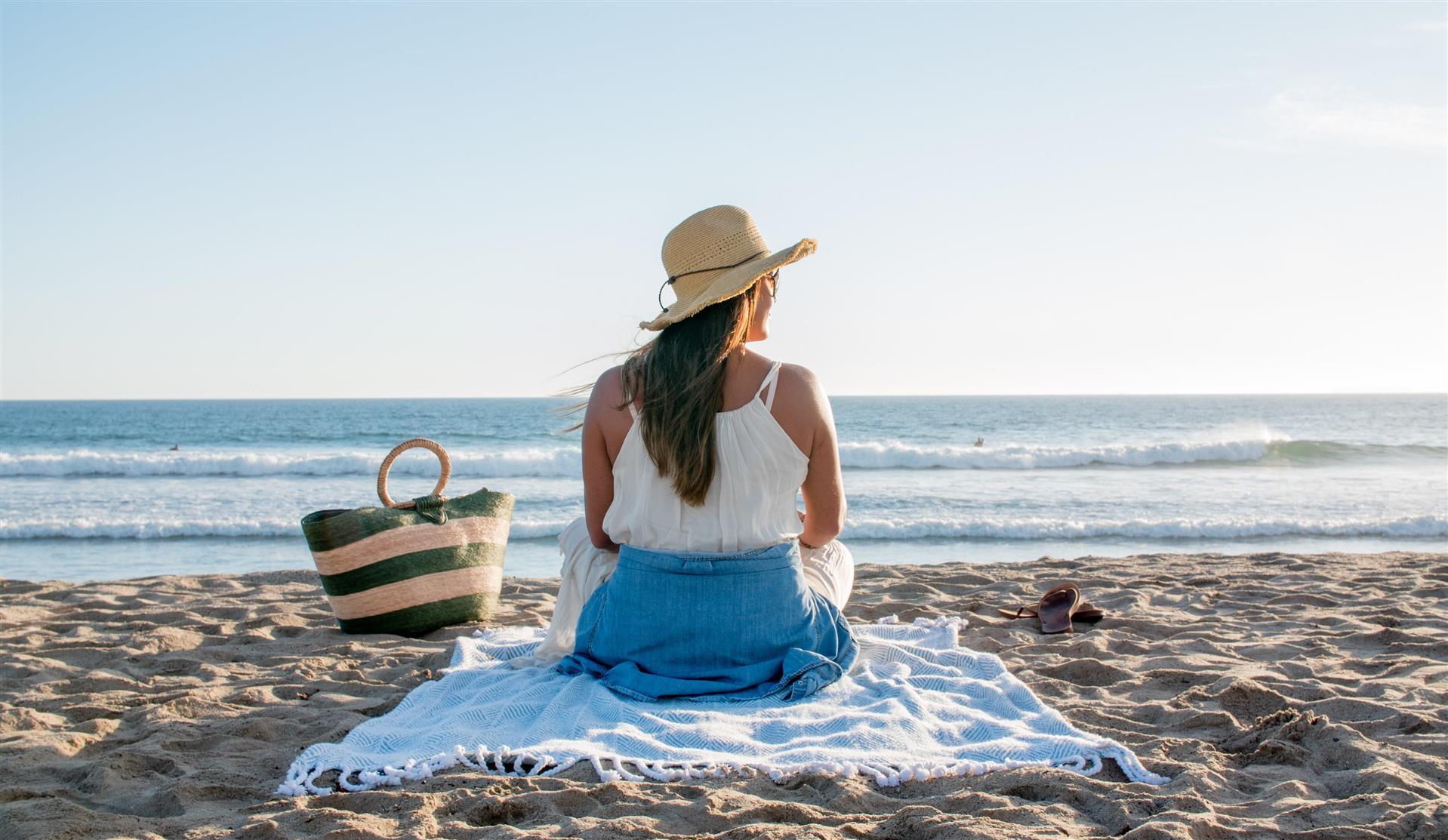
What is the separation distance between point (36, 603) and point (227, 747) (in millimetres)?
3082

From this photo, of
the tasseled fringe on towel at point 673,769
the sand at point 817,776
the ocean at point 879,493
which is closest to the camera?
the sand at point 817,776

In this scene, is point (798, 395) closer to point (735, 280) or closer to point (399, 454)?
point (735, 280)

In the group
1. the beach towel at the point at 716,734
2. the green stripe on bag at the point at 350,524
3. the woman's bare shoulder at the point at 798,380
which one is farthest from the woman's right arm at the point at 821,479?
the green stripe on bag at the point at 350,524

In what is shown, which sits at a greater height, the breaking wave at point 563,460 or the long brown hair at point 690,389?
the long brown hair at point 690,389

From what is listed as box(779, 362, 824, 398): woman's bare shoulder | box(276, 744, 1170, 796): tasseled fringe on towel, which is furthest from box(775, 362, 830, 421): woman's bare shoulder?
box(276, 744, 1170, 796): tasseled fringe on towel

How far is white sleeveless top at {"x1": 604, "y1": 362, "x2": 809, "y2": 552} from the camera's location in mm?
2873

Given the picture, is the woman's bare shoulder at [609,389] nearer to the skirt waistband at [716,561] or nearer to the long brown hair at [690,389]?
the long brown hair at [690,389]

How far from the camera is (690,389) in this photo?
279 centimetres

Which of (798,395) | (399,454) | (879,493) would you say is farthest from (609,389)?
(879,493)

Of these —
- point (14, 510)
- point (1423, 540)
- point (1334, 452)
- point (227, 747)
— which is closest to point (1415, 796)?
point (227, 747)

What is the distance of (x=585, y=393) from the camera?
3.45 meters

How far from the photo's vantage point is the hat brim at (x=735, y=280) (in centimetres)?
279

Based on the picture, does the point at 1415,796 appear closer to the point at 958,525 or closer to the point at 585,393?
the point at 585,393

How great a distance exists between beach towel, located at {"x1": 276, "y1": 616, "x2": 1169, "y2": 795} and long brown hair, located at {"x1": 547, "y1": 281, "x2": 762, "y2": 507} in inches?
25.8
